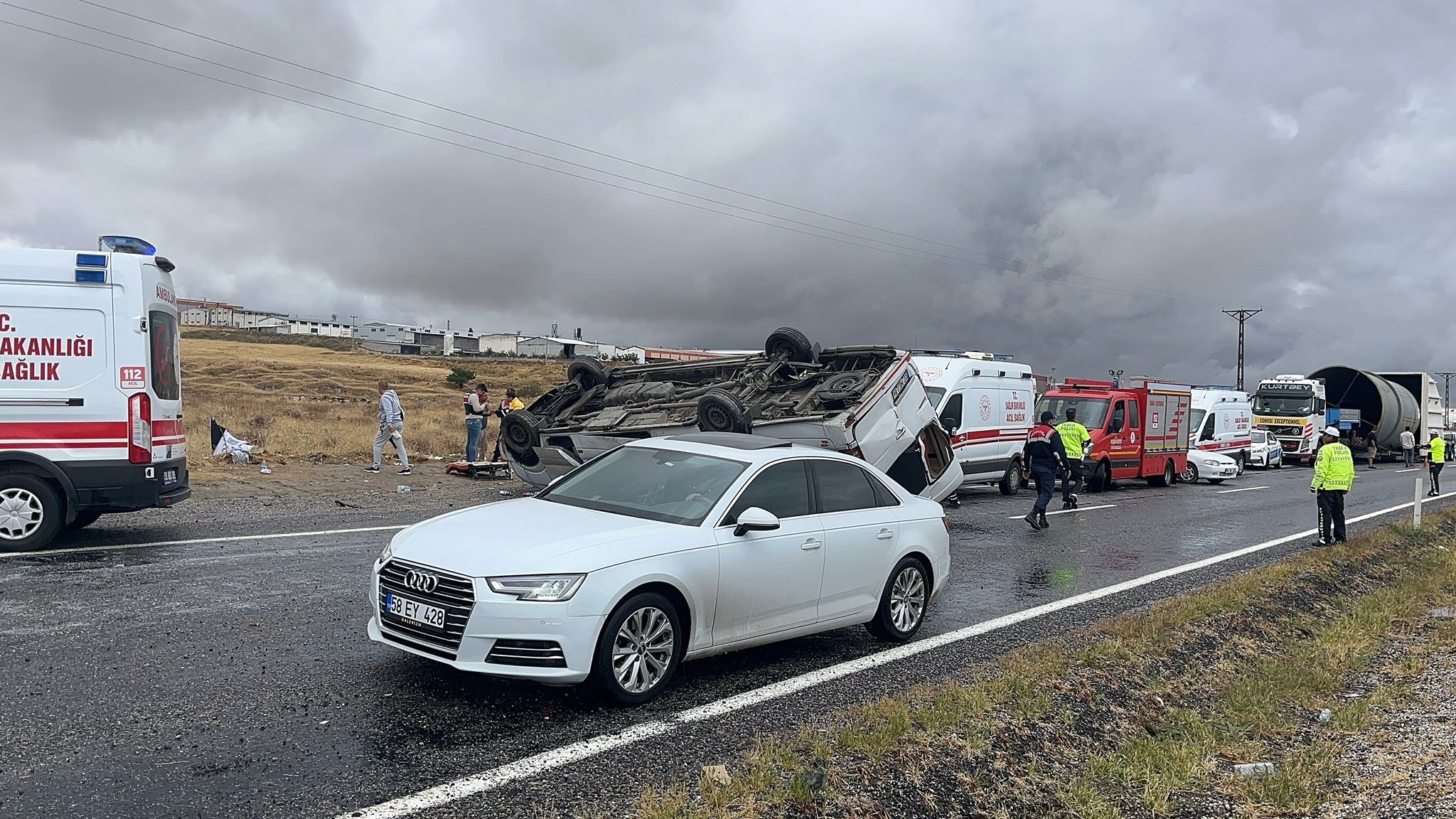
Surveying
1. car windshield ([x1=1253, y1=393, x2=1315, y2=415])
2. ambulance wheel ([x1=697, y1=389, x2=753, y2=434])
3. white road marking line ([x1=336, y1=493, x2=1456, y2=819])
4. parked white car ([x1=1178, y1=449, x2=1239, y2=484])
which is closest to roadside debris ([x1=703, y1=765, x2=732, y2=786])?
white road marking line ([x1=336, y1=493, x2=1456, y2=819])

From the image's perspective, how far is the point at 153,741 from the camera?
4.61m

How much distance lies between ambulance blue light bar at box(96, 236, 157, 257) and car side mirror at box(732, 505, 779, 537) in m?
7.27

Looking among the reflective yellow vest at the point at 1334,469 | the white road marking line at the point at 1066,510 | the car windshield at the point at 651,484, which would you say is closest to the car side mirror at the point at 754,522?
the car windshield at the point at 651,484

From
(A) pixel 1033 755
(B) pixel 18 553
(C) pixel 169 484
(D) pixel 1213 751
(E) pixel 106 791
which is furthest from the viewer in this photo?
(C) pixel 169 484

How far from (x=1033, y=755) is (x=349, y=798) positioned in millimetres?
3273

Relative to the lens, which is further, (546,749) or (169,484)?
(169,484)

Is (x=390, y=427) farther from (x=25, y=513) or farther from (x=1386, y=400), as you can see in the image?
(x=1386, y=400)

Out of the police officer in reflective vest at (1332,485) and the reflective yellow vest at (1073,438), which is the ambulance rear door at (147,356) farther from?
the police officer in reflective vest at (1332,485)

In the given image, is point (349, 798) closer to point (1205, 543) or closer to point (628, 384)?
point (628, 384)

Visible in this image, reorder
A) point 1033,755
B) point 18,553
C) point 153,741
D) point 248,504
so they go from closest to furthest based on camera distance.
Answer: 1. point 153,741
2. point 1033,755
3. point 18,553
4. point 248,504

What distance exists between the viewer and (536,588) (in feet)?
16.5

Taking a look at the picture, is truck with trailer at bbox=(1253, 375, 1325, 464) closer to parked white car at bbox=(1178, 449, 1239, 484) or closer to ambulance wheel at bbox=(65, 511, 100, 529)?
parked white car at bbox=(1178, 449, 1239, 484)

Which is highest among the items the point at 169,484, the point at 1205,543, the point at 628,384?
the point at 628,384

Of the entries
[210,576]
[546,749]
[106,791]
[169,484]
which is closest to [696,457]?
[546,749]
